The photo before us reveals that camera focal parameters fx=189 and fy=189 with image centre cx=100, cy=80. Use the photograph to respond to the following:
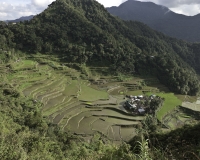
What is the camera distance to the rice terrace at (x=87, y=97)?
725 inches

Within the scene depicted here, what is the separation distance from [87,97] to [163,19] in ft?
423

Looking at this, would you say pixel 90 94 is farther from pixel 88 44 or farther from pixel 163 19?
pixel 163 19

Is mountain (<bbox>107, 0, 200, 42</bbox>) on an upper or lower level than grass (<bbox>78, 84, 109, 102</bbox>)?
upper

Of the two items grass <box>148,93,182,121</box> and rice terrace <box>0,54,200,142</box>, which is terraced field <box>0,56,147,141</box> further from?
grass <box>148,93,182,121</box>

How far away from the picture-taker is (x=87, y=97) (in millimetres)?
24094

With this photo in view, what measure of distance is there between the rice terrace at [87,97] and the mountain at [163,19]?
8784cm

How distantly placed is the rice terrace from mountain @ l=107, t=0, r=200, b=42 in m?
87.8

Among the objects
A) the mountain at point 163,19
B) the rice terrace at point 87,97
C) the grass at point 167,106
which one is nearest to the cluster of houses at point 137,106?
the rice terrace at point 87,97

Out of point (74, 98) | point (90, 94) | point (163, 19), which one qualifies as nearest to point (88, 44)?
point (90, 94)

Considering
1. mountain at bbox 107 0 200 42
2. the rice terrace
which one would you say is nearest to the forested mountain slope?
the rice terrace

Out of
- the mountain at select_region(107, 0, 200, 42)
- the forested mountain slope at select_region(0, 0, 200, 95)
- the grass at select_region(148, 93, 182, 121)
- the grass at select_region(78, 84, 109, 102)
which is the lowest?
the grass at select_region(148, 93, 182, 121)

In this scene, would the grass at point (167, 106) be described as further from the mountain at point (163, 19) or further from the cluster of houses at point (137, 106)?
the mountain at point (163, 19)

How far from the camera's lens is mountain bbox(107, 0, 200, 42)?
361 ft

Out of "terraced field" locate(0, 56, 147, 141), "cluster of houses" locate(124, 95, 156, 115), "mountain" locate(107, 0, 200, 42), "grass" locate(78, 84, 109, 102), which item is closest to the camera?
"terraced field" locate(0, 56, 147, 141)
